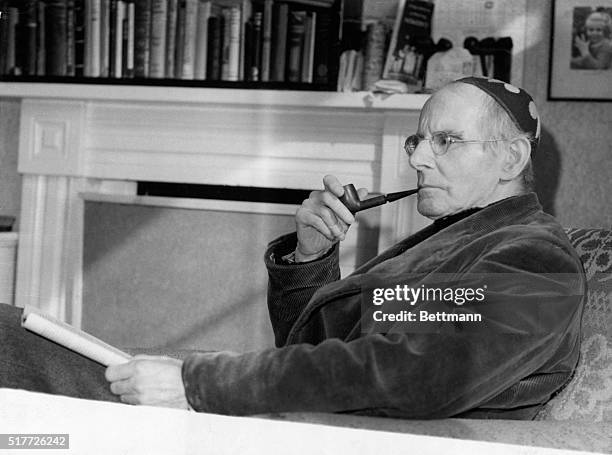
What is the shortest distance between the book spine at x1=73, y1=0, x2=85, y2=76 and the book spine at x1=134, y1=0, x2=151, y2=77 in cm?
16

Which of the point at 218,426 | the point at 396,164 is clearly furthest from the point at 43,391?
the point at 396,164

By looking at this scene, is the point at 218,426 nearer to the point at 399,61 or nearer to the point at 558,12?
the point at 399,61

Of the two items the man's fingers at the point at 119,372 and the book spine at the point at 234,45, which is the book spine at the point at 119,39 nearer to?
the book spine at the point at 234,45

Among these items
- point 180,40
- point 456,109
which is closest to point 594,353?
point 456,109

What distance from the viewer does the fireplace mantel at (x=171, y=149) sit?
2.01 m

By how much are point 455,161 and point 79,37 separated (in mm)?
1409

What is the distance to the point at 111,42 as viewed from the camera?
2.14m

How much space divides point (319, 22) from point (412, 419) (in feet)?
4.47

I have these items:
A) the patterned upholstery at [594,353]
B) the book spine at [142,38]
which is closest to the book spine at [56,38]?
the book spine at [142,38]

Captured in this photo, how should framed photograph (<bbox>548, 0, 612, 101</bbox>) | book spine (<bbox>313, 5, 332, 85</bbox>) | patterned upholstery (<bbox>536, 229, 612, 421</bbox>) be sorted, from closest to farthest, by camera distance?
patterned upholstery (<bbox>536, 229, 612, 421</bbox>) → framed photograph (<bbox>548, 0, 612, 101</bbox>) → book spine (<bbox>313, 5, 332, 85</bbox>)

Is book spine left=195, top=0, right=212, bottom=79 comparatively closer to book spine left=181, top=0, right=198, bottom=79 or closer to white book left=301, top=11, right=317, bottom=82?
book spine left=181, top=0, right=198, bottom=79

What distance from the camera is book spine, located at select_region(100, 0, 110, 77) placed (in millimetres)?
2131

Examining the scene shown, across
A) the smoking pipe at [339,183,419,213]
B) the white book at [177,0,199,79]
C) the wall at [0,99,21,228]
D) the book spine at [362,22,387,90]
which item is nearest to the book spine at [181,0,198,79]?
the white book at [177,0,199,79]

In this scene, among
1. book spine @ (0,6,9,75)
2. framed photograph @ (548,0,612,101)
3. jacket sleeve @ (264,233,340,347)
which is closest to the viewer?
jacket sleeve @ (264,233,340,347)
